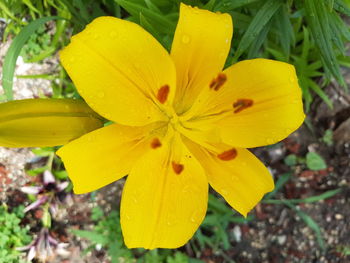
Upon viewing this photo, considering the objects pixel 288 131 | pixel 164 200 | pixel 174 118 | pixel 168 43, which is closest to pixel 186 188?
pixel 164 200

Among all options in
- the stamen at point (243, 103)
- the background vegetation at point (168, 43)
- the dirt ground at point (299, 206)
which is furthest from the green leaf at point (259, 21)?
the dirt ground at point (299, 206)

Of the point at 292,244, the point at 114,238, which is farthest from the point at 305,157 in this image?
the point at 114,238

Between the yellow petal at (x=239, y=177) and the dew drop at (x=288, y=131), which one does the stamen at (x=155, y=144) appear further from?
the dew drop at (x=288, y=131)

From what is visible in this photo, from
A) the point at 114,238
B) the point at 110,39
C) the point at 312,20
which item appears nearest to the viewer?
the point at 110,39

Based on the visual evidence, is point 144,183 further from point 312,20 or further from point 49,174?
point 49,174

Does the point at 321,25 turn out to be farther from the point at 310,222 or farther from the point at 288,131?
the point at 310,222

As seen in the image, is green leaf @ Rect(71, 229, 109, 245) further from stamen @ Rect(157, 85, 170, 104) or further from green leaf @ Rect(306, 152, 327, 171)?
stamen @ Rect(157, 85, 170, 104)
